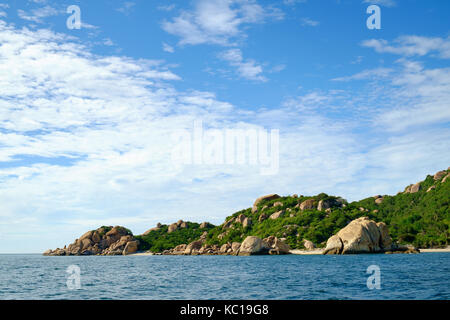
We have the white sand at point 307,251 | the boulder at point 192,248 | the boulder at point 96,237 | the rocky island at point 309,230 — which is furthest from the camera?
the boulder at point 96,237

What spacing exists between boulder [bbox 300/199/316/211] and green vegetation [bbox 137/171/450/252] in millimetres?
1332

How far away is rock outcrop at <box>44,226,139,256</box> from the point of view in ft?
509

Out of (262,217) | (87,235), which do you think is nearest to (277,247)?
(262,217)

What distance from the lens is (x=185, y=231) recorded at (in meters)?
182

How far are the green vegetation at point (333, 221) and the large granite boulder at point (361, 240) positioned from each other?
2189cm

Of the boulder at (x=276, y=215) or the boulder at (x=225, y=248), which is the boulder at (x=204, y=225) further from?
the boulder at (x=225, y=248)

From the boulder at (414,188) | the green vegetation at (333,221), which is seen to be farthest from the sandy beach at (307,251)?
the boulder at (414,188)

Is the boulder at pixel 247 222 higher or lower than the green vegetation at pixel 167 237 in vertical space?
higher

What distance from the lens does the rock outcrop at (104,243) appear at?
155000 millimetres

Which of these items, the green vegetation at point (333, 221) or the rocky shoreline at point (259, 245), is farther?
the green vegetation at point (333, 221)

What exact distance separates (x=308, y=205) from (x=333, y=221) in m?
22.4

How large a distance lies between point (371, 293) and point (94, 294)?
1949 centimetres

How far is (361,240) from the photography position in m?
85.8

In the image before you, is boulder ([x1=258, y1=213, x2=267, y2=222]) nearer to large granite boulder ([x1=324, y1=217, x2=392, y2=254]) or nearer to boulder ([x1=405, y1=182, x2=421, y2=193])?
large granite boulder ([x1=324, y1=217, x2=392, y2=254])
